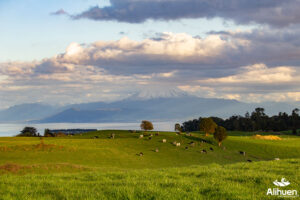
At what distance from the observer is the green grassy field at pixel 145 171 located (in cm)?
1268

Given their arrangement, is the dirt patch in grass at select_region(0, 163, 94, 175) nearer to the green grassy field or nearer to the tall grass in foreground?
the green grassy field

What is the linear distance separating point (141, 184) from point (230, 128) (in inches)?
7531

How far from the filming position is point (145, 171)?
20719 mm

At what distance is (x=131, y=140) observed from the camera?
257 feet

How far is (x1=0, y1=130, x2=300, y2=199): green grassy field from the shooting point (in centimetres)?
1268

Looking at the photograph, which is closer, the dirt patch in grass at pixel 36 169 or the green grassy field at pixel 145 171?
the green grassy field at pixel 145 171

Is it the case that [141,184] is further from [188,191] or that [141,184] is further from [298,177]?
[298,177]
